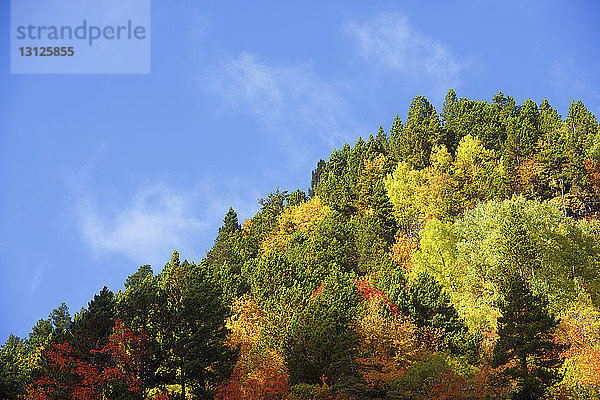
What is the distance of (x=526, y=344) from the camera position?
123 ft

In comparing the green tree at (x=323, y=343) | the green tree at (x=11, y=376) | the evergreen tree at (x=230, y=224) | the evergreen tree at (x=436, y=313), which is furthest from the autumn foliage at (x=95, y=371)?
the evergreen tree at (x=230, y=224)

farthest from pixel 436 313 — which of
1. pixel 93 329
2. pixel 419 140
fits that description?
pixel 419 140

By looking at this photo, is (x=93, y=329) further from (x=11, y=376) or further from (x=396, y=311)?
(x=396, y=311)

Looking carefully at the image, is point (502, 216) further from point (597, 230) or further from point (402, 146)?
point (402, 146)

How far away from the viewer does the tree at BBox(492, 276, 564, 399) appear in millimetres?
36156

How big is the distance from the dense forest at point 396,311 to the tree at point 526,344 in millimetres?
91

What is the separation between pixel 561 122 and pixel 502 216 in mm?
31830

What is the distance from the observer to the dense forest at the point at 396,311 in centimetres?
3700

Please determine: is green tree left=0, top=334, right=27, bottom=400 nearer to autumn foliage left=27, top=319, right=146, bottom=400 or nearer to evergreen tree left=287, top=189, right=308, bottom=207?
autumn foliage left=27, top=319, right=146, bottom=400

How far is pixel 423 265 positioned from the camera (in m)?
54.4

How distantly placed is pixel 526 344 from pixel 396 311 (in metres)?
9.75

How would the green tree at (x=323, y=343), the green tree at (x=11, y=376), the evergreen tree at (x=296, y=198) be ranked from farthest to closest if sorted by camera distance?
the evergreen tree at (x=296, y=198) < the green tree at (x=11, y=376) < the green tree at (x=323, y=343)

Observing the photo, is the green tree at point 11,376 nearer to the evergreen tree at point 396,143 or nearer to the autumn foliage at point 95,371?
the autumn foliage at point 95,371

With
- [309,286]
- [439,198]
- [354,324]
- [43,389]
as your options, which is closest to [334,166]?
[439,198]
